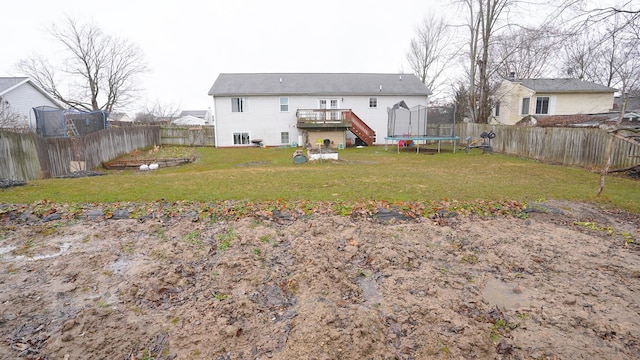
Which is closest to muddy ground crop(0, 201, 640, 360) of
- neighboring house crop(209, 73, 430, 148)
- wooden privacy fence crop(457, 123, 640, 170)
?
wooden privacy fence crop(457, 123, 640, 170)

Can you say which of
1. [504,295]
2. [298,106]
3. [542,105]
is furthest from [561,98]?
[504,295]

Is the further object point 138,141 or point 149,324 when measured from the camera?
point 138,141

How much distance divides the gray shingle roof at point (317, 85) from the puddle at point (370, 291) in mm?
22692

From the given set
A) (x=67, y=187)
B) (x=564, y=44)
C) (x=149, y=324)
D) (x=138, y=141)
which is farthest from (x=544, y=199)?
(x=138, y=141)

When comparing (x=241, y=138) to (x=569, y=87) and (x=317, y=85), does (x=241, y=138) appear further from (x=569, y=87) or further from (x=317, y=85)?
(x=569, y=87)

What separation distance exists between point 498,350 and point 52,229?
23.2 ft

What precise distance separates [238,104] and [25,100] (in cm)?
1407

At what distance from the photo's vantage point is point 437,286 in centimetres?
396

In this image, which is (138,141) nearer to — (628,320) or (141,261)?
(141,261)

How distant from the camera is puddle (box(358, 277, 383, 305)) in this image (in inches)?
146

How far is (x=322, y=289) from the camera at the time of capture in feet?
12.8

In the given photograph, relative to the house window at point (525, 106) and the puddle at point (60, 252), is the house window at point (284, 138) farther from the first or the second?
the puddle at point (60, 252)

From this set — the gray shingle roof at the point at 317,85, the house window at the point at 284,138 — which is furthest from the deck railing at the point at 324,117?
the gray shingle roof at the point at 317,85

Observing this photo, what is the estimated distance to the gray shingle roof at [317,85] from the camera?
997 inches
